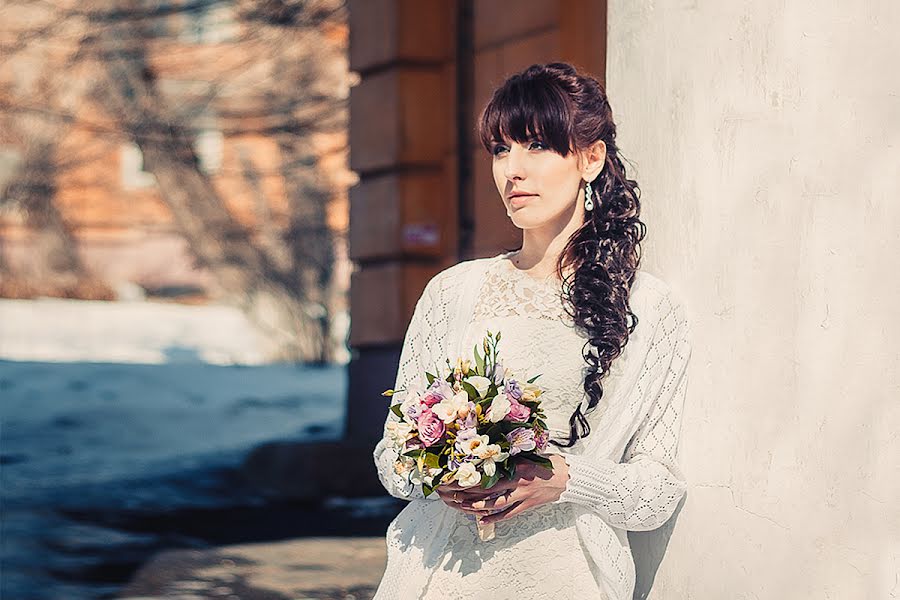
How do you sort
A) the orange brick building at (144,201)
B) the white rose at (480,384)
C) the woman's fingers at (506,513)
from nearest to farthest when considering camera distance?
1. the white rose at (480,384)
2. the woman's fingers at (506,513)
3. the orange brick building at (144,201)

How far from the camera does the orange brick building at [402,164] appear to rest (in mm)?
8828

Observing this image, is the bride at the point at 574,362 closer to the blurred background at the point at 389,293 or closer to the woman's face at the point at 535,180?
the woman's face at the point at 535,180

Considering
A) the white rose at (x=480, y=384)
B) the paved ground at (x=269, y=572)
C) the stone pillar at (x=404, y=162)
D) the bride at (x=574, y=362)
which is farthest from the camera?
the stone pillar at (x=404, y=162)

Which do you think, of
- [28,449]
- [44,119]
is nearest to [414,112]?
[28,449]

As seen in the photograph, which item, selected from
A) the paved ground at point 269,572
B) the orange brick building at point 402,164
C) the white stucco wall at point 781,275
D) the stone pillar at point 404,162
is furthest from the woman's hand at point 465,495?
the stone pillar at point 404,162

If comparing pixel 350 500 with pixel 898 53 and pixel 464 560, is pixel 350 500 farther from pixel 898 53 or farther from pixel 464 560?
pixel 898 53

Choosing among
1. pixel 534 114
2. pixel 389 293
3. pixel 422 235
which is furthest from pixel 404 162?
pixel 534 114

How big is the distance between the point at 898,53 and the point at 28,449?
9616 millimetres

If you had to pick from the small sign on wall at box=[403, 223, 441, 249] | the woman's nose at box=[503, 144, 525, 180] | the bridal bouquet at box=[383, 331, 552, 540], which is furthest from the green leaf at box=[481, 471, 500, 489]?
the small sign on wall at box=[403, 223, 441, 249]

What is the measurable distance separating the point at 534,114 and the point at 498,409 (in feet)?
2.11

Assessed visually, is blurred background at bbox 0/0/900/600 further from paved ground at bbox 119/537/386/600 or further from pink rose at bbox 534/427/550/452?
pink rose at bbox 534/427/550/452

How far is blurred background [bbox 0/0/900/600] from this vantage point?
2.45 m

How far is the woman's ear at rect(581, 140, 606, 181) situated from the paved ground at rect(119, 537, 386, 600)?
11.9 ft

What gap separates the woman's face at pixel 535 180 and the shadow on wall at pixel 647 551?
0.68m
